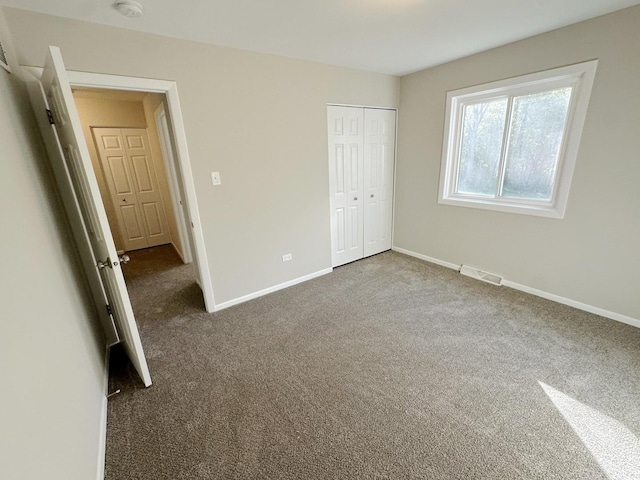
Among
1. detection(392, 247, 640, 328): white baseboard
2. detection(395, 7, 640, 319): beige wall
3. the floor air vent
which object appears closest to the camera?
detection(395, 7, 640, 319): beige wall

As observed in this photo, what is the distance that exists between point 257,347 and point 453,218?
9.06 ft

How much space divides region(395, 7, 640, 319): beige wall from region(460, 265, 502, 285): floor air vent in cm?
9

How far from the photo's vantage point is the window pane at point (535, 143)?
2.49 metres

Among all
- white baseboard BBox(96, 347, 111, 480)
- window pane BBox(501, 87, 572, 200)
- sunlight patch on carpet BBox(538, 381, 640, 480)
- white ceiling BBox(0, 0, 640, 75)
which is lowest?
sunlight patch on carpet BBox(538, 381, 640, 480)

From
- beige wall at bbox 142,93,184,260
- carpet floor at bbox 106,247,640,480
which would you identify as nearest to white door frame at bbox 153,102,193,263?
beige wall at bbox 142,93,184,260

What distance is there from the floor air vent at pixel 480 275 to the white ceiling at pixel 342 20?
2.34 m

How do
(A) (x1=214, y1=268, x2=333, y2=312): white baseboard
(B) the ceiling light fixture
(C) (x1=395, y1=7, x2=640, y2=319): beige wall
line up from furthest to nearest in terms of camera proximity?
(A) (x1=214, y1=268, x2=333, y2=312): white baseboard < (C) (x1=395, y1=7, x2=640, y2=319): beige wall < (B) the ceiling light fixture

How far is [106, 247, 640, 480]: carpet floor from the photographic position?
1.36m

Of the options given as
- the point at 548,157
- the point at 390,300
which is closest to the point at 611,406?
the point at 390,300

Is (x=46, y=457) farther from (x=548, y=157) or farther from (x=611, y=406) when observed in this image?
(x=548, y=157)

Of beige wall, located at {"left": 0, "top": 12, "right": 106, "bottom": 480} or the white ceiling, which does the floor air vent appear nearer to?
the white ceiling

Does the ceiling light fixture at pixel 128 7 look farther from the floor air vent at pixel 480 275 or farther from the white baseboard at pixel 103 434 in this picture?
the floor air vent at pixel 480 275

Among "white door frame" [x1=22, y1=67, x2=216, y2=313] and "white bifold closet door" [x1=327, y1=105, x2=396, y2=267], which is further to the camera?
"white bifold closet door" [x1=327, y1=105, x2=396, y2=267]

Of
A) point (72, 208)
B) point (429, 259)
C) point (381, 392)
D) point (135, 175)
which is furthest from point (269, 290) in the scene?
point (135, 175)
